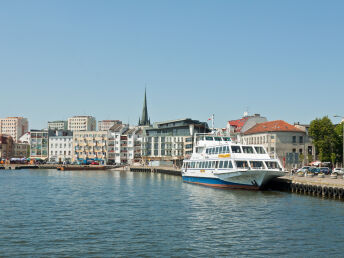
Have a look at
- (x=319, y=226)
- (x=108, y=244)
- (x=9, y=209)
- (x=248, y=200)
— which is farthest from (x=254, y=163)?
(x=108, y=244)

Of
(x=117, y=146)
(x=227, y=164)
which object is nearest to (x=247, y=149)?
(x=227, y=164)

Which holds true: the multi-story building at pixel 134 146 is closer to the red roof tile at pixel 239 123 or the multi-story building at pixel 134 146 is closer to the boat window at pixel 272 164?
the red roof tile at pixel 239 123

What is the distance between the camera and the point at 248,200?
5103cm

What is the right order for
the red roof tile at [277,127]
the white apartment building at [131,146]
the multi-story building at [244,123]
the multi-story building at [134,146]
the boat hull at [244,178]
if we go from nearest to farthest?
the boat hull at [244,178], the red roof tile at [277,127], the multi-story building at [244,123], the multi-story building at [134,146], the white apartment building at [131,146]

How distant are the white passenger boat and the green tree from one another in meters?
37.9

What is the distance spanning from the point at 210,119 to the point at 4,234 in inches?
2094

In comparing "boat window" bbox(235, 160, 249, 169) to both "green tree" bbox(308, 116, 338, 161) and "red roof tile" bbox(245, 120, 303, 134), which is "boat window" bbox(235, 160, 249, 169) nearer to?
"green tree" bbox(308, 116, 338, 161)

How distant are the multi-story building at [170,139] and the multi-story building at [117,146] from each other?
1667 centimetres

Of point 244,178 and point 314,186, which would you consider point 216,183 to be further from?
point 314,186

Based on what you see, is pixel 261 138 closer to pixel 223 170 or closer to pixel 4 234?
pixel 223 170

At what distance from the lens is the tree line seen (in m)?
98.5

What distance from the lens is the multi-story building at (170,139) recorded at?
15650cm

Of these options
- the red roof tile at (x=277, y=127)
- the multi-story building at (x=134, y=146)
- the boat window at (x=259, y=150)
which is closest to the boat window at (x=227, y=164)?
the boat window at (x=259, y=150)

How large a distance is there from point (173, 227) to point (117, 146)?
15946 cm
